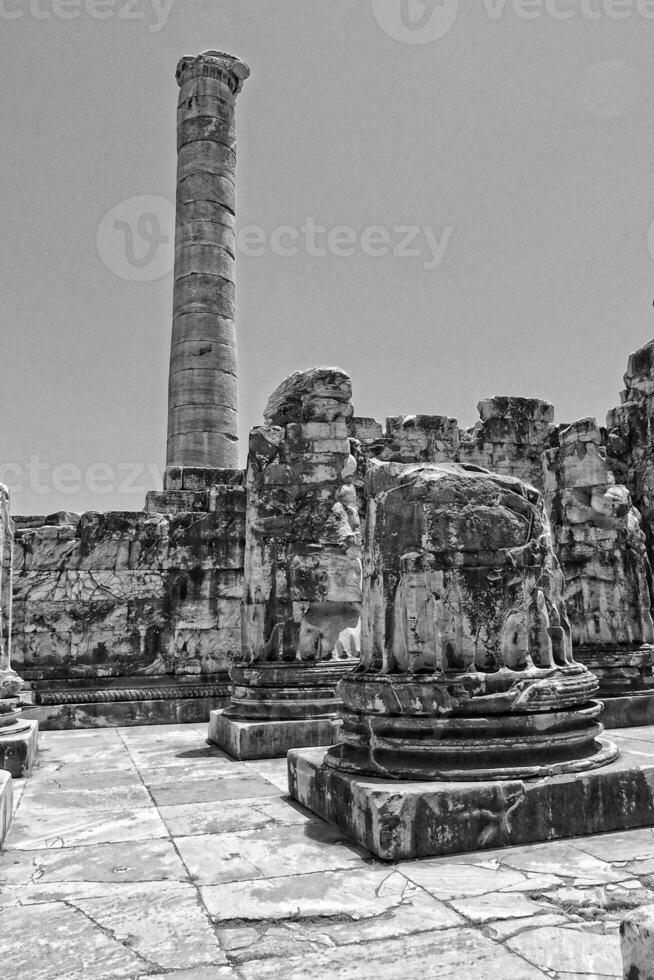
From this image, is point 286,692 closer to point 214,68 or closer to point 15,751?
point 15,751

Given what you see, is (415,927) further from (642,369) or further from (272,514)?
(642,369)

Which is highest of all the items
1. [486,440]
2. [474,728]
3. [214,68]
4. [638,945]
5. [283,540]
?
[214,68]

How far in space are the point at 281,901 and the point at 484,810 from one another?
1133 mm

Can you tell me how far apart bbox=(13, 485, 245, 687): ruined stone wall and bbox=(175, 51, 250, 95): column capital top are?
1471 cm

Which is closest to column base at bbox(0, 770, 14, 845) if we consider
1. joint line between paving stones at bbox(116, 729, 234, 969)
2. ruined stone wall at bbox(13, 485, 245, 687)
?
joint line between paving stones at bbox(116, 729, 234, 969)

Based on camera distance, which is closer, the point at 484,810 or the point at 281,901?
the point at 281,901

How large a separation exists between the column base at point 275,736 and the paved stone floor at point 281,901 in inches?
66.0

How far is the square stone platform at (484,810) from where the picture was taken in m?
3.75

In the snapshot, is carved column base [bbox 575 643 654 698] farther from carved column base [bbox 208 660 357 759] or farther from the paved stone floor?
the paved stone floor

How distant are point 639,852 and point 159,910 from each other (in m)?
2.20

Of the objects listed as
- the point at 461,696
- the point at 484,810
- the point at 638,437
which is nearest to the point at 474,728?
the point at 461,696

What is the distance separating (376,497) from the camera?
4879mm

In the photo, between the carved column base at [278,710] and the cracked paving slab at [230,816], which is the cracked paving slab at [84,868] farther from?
the carved column base at [278,710]

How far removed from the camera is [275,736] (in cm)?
674
